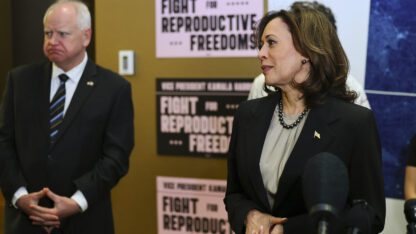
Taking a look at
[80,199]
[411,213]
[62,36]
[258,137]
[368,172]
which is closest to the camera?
[411,213]

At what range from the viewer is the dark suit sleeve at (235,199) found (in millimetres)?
1625

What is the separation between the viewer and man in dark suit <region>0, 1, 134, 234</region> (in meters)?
2.28

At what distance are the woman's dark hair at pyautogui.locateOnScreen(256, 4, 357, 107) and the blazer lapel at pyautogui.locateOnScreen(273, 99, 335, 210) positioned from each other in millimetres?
58

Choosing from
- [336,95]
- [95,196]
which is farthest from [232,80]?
[336,95]

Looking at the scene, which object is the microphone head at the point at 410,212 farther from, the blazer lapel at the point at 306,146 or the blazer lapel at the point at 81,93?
the blazer lapel at the point at 81,93

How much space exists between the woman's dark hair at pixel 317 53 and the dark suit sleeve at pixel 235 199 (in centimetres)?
29

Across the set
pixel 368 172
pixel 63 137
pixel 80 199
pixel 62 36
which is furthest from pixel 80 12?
pixel 368 172

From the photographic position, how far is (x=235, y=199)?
1702mm

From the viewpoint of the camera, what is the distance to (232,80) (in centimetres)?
335

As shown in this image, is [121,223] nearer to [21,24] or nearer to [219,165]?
[219,165]

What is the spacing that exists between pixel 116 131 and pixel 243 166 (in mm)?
875

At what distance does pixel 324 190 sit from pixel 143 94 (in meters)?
2.75

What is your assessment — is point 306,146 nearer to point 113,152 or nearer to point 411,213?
point 411,213

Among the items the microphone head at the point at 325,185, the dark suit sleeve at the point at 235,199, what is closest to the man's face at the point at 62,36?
the dark suit sleeve at the point at 235,199
